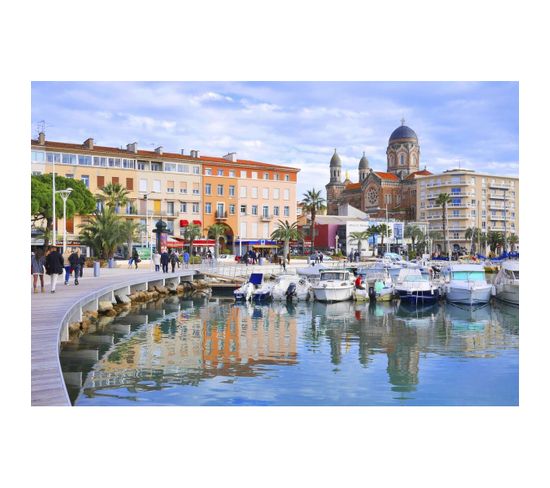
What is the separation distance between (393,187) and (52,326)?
83.4 meters

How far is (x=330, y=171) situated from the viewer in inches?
4309

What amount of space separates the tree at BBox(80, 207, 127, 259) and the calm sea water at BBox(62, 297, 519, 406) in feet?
43.6

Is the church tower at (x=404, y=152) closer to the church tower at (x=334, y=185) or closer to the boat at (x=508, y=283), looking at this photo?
the church tower at (x=334, y=185)

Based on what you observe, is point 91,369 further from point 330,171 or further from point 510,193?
point 330,171

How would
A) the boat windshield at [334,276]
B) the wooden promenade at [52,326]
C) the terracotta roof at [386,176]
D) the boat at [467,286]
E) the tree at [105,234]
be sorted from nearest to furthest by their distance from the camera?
1. the wooden promenade at [52,326]
2. the boat at [467,286]
3. the boat windshield at [334,276]
4. the tree at [105,234]
5. the terracotta roof at [386,176]

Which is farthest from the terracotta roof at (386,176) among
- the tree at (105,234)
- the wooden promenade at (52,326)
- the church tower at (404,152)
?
the wooden promenade at (52,326)

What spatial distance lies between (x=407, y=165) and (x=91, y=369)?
287 feet

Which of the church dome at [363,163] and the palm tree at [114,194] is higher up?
the church dome at [363,163]

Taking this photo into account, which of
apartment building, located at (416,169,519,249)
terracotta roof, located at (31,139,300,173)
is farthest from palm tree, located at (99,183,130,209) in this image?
apartment building, located at (416,169,519,249)

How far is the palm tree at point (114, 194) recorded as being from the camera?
1896 inches

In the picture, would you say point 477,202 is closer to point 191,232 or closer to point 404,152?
point 404,152

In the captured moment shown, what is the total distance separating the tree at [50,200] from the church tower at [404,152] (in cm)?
6269

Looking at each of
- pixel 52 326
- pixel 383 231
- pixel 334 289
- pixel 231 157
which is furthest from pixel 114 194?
pixel 52 326
